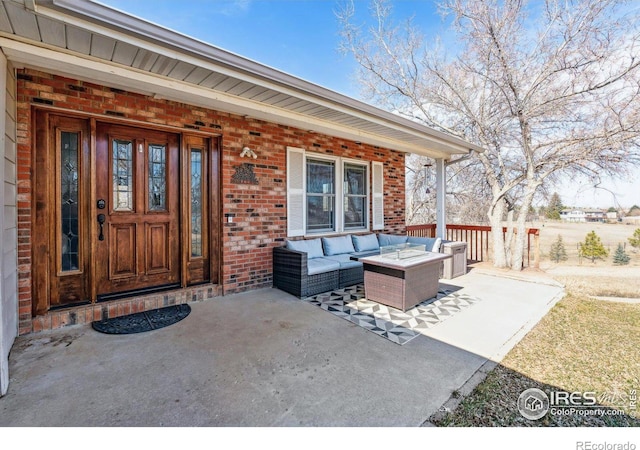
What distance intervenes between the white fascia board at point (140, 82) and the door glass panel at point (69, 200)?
0.74 metres

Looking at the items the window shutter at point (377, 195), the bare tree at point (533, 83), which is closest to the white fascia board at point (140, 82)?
the window shutter at point (377, 195)

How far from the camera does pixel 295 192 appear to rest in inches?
199

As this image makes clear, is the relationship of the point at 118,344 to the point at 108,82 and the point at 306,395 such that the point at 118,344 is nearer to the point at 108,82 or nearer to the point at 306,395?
the point at 306,395

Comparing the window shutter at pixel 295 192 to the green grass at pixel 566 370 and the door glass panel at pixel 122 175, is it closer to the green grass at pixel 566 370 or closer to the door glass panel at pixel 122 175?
the door glass panel at pixel 122 175

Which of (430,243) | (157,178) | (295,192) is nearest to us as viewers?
(157,178)

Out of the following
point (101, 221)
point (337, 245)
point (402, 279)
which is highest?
point (101, 221)

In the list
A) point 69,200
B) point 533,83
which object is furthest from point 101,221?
point 533,83

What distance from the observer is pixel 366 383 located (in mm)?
2133

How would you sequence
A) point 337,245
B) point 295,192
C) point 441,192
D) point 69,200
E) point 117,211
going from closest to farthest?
point 69,200 < point 117,211 < point 295,192 < point 337,245 < point 441,192

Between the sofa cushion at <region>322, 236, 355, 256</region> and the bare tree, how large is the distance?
137 inches

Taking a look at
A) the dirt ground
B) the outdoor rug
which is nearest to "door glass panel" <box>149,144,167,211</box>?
the outdoor rug

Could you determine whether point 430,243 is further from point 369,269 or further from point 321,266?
point 321,266

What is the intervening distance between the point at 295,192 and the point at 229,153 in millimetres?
1283

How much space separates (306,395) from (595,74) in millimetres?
7280
